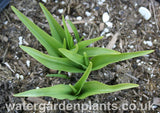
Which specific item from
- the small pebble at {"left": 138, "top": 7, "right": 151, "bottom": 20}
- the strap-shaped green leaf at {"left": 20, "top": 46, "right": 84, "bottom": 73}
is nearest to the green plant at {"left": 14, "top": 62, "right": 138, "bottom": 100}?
the strap-shaped green leaf at {"left": 20, "top": 46, "right": 84, "bottom": 73}

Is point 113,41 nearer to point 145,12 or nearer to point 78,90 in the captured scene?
point 145,12

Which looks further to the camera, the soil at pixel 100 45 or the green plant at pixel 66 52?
the soil at pixel 100 45

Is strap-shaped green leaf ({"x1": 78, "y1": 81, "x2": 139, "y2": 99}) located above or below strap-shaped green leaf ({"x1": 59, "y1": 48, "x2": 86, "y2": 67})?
below

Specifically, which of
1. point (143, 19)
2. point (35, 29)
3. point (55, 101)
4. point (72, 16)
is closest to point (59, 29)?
point (35, 29)

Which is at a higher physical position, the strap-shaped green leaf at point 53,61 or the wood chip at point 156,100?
the strap-shaped green leaf at point 53,61

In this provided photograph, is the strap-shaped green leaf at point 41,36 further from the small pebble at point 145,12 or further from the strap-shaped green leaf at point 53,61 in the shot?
the small pebble at point 145,12

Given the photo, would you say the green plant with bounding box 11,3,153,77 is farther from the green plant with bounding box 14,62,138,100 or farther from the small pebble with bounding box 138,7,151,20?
the small pebble with bounding box 138,7,151,20

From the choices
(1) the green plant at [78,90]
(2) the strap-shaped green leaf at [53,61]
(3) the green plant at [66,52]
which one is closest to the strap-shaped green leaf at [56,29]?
(3) the green plant at [66,52]

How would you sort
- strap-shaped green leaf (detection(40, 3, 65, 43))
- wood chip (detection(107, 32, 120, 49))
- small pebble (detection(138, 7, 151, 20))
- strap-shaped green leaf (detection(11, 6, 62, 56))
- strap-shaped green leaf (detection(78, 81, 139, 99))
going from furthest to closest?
1. small pebble (detection(138, 7, 151, 20))
2. wood chip (detection(107, 32, 120, 49))
3. strap-shaped green leaf (detection(40, 3, 65, 43))
4. strap-shaped green leaf (detection(11, 6, 62, 56))
5. strap-shaped green leaf (detection(78, 81, 139, 99))
